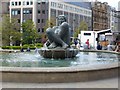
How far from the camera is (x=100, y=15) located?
11956 cm

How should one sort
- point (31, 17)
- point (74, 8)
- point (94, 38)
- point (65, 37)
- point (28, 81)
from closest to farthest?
point (28, 81)
point (65, 37)
point (94, 38)
point (31, 17)
point (74, 8)

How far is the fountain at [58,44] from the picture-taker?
1459cm

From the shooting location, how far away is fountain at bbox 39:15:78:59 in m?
14.6

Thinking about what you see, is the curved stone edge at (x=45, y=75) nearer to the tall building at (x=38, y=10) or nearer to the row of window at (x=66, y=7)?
the tall building at (x=38, y=10)

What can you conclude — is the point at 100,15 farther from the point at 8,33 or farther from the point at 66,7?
the point at 8,33

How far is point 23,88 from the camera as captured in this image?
8984 mm

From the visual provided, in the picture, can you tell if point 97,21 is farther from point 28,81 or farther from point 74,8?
point 28,81

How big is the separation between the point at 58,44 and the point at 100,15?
10667 cm

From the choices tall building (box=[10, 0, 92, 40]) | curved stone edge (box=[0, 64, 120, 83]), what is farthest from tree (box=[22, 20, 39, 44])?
curved stone edge (box=[0, 64, 120, 83])

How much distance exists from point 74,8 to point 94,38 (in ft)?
160

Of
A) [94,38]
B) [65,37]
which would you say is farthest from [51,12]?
[65,37]

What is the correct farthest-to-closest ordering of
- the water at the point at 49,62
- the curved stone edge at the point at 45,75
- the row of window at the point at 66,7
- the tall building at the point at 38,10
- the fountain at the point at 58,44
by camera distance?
the row of window at the point at 66,7 < the tall building at the point at 38,10 < the fountain at the point at 58,44 < the water at the point at 49,62 < the curved stone edge at the point at 45,75

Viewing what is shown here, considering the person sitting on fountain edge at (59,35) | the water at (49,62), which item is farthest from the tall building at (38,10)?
the person sitting on fountain edge at (59,35)

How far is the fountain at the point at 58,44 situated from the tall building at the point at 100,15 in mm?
96926
